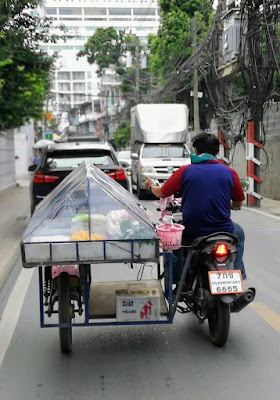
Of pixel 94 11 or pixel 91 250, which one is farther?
pixel 94 11

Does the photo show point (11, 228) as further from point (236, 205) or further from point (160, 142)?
point (160, 142)

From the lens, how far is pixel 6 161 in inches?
1150

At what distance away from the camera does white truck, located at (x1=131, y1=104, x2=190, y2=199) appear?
2098 centimetres

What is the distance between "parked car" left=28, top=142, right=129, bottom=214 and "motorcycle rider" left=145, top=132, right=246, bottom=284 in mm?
6689

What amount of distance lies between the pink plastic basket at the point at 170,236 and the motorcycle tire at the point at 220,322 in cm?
53

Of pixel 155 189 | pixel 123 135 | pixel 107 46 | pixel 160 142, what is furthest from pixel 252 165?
pixel 107 46

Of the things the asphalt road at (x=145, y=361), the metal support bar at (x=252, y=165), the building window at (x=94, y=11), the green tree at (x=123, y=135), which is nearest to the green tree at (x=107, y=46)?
the green tree at (x=123, y=135)

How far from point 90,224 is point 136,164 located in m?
A: 18.1

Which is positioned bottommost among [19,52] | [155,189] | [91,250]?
[91,250]

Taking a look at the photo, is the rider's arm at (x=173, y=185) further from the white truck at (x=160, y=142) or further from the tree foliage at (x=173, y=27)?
the tree foliage at (x=173, y=27)

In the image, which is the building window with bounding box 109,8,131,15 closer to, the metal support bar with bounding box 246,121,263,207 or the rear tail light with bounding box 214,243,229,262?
the metal support bar with bounding box 246,121,263,207

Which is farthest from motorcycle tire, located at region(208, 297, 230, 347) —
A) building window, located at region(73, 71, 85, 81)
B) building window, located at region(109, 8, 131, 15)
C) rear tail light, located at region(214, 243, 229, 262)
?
building window, located at region(109, 8, 131, 15)

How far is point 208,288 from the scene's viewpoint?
16.1 feet

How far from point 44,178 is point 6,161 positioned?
18.1 m
